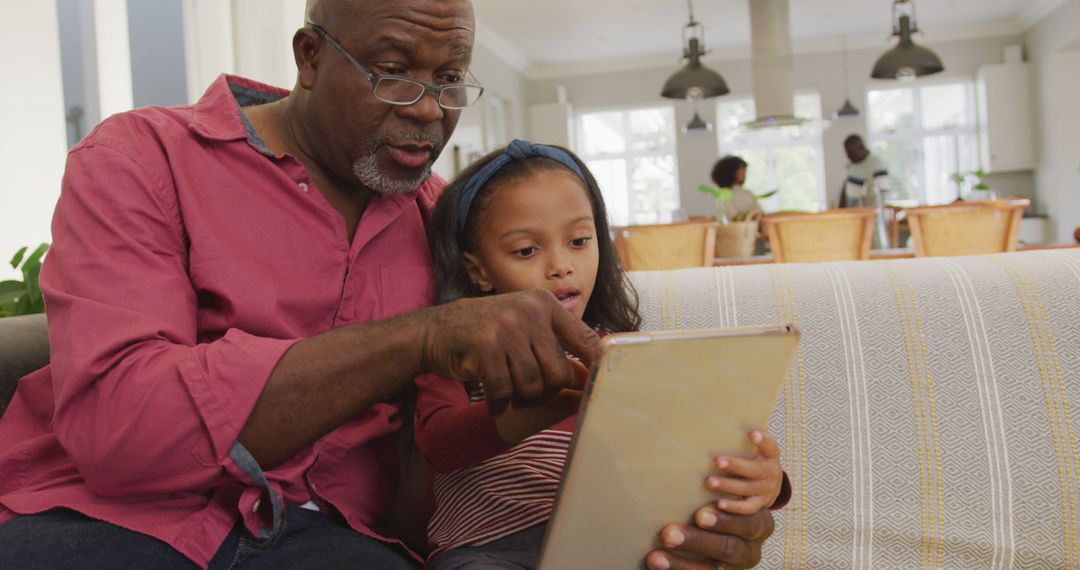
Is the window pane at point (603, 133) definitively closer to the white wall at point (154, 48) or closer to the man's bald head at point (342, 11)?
the white wall at point (154, 48)

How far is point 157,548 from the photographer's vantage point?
1.02 metres

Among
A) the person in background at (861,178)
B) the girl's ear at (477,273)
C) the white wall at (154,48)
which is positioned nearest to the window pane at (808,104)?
the person in background at (861,178)

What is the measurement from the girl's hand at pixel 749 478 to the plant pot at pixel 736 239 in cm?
395

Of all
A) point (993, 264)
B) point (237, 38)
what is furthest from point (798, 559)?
point (237, 38)

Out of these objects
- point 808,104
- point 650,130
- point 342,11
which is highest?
point 808,104

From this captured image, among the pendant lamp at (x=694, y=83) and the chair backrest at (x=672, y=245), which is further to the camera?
the pendant lamp at (x=694, y=83)

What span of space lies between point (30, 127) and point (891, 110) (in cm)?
1077

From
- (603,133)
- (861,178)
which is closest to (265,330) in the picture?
(861,178)

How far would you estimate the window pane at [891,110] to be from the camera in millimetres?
11789

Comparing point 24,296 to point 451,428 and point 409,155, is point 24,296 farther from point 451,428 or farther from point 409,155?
point 451,428

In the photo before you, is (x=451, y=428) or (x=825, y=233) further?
(x=825, y=233)

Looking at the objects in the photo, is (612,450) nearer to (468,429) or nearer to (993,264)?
(468,429)

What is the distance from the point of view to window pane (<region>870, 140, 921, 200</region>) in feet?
38.7

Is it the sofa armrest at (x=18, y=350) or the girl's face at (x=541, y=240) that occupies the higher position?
the girl's face at (x=541, y=240)
